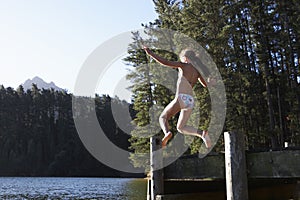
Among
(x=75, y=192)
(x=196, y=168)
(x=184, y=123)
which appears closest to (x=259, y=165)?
(x=196, y=168)

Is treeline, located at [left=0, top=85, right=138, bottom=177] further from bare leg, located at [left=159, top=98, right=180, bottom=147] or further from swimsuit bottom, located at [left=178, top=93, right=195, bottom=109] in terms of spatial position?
swimsuit bottom, located at [left=178, top=93, right=195, bottom=109]

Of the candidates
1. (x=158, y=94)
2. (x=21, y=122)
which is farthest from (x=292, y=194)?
(x=21, y=122)

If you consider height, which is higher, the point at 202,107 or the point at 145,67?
the point at 145,67

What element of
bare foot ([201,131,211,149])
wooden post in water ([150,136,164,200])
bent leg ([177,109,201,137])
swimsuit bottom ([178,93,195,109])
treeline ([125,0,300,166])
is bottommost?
wooden post in water ([150,136,164,200])

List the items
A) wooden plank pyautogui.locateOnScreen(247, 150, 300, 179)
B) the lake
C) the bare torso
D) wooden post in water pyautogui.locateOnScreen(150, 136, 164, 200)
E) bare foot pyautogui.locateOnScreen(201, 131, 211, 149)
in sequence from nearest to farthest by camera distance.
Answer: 1. wooden plank pyautogui.locateOnScreen(247, 150, 300, 179)
2. bare foot pyautogui.locateOnScreen(201, 131, 211, 149)
3. wooden post in water pyautogui.locateOnScreen(150, 136, 164, 200)
4. the bare torso
5. the lake

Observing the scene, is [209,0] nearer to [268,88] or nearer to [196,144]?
[268,88]

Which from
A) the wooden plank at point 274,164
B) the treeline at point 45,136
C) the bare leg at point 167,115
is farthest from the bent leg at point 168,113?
the treeline at point 45,136

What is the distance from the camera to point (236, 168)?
196 inches

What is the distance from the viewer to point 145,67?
31219mm

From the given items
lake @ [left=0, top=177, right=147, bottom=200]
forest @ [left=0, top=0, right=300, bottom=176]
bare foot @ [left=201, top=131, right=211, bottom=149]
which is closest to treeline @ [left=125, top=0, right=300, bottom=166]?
forest @ [left=0, top=0, right=300, bottom=176]

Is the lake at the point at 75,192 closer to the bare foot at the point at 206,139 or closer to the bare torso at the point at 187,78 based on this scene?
the bare torso at the point at 187,78

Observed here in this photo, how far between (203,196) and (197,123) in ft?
50.8

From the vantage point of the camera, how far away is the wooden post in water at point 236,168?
491cm

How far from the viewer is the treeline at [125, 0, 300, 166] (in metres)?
23.5
